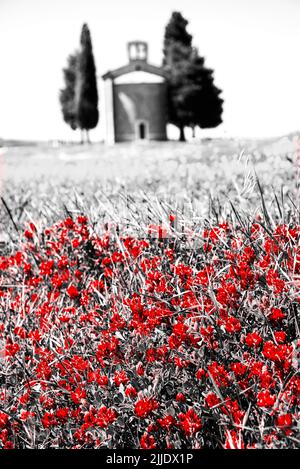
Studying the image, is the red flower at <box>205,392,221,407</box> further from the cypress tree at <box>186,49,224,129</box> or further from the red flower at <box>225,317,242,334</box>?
the cypress tree at <box>186,49,224,129</box>

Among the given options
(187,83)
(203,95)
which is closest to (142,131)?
(187,83)

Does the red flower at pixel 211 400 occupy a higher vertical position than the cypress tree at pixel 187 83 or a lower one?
lower

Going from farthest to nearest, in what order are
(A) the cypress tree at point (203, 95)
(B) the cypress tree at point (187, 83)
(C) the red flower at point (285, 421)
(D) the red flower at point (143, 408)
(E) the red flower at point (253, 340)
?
(A) the cypress tree at point (203, 95)
(B) the cypress tree at point (187, 83)
(E) the red flower at point (253, 340)
(D) the red flower at point (143, 408)
(C) the red flower at point (285, 421)

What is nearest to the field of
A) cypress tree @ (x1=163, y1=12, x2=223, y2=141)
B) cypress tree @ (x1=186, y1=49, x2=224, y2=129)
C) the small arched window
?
cypress tree @ (x1=163, y1=12, x2=223, y2=141)

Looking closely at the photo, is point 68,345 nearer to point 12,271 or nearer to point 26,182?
point 12,271

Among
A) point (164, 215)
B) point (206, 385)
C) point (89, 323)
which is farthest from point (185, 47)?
point (206, 385)

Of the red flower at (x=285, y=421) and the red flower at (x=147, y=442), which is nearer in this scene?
the red flower at (x=285, y=421)

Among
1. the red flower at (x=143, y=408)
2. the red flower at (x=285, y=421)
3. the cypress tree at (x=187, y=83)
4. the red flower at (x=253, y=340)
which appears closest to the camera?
the red flower at (x=285, y=421)

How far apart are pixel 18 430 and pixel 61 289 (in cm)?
86

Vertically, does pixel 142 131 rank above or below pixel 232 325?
above

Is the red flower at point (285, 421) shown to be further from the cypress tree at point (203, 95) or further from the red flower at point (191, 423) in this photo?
the cypress tree at point (203, 95)

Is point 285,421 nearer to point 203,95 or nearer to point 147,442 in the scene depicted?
point 147,442

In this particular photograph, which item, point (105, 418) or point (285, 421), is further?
point (105, 418)

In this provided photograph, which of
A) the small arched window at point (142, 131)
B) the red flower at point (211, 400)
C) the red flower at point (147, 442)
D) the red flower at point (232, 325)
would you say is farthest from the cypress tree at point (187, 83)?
the small arched window at point (142, 131)
